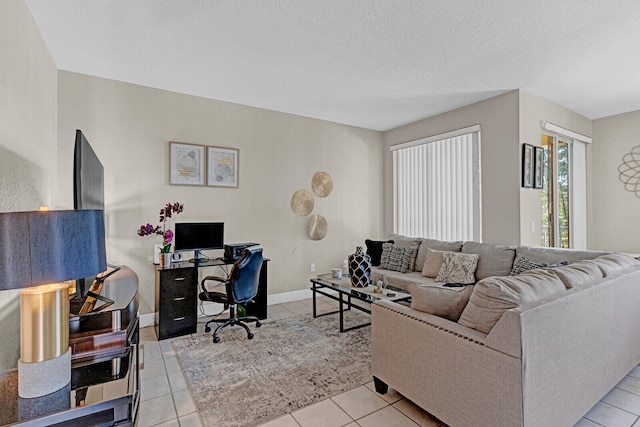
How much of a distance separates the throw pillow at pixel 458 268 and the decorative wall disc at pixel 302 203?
6.59ft

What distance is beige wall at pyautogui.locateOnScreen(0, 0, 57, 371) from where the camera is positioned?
172 cm

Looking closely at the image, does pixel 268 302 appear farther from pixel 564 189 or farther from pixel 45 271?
pixel 564 189

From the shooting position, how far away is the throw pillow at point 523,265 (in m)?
3.01

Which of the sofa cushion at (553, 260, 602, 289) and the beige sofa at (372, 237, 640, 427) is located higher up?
the sofa cushion at (553, 260, 602, 289)

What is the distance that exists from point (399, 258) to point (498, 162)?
170 centimetres

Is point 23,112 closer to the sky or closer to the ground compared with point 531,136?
closer to the ground

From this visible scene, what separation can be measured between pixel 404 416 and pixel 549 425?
0.75 m

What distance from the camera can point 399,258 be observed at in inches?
A: 167

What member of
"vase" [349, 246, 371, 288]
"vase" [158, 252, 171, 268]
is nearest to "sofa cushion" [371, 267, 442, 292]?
"vase" [349, 246, 371, 288]

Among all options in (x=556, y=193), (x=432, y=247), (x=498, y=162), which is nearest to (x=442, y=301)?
(x=432, y=247)

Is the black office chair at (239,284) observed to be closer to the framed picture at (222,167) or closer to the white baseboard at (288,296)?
the white baseboard at (288,296)

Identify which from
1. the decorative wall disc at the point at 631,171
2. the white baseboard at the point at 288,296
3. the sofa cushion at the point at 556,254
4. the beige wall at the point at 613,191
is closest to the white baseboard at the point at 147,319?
the white baseboard at the point at 288,296

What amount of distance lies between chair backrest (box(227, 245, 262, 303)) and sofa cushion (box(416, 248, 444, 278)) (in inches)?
80.5

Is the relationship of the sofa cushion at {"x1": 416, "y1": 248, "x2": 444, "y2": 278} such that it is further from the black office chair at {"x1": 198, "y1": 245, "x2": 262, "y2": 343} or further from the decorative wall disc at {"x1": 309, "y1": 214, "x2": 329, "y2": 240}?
the black office chair at {"x1": 198, "y1": 245, "x2": 262, "y2": 343}
